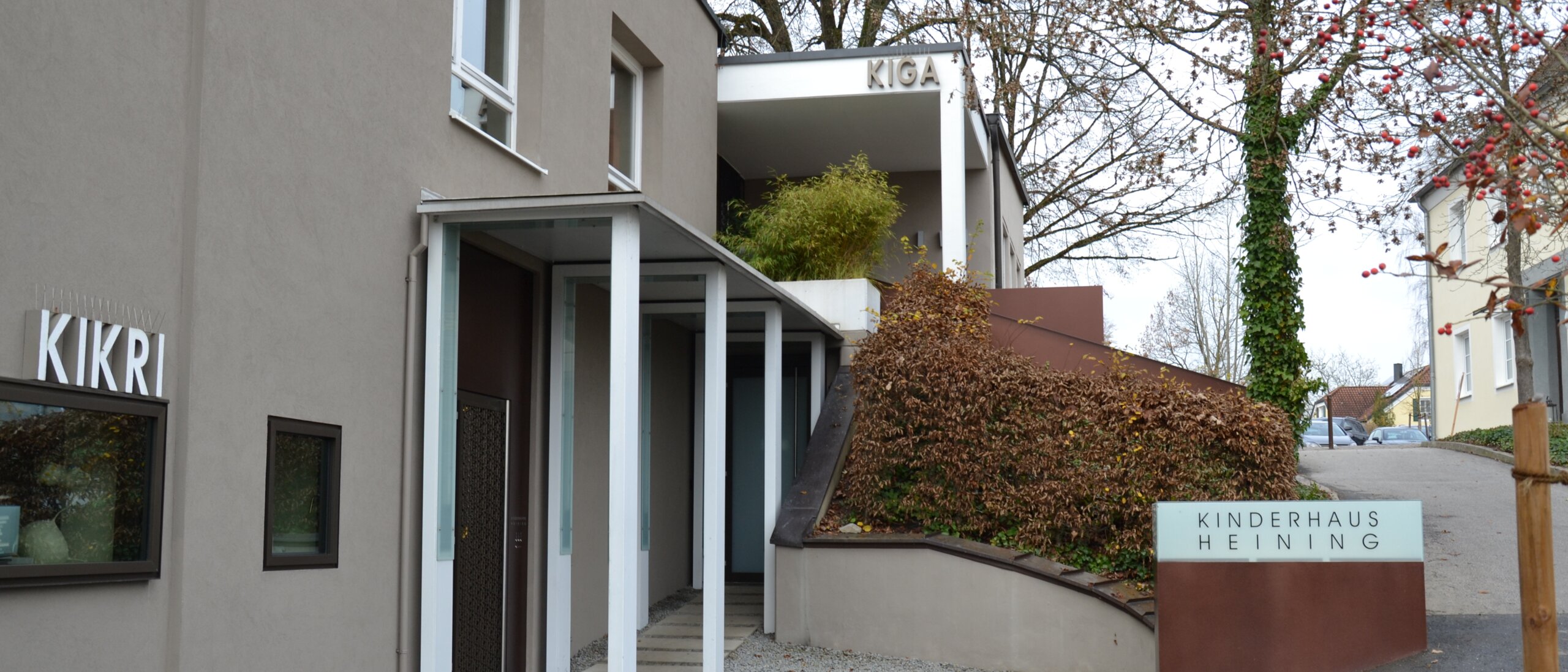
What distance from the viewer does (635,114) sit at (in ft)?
36.6

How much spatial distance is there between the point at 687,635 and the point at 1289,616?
468 cm

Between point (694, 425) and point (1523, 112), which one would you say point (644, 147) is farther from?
point (1523, 112)

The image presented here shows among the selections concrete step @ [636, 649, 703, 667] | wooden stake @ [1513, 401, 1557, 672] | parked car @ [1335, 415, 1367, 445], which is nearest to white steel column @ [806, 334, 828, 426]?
concrete step @ [636, 649, 703, 667]

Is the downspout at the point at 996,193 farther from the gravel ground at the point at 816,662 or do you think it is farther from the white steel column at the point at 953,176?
the gravel ground at the point at 816,662

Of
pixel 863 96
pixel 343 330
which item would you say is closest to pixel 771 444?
pixel 863 96

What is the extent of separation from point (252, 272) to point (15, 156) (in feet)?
4.14

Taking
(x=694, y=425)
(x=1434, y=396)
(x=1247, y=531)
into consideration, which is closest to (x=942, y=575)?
(x=1247, y=531)

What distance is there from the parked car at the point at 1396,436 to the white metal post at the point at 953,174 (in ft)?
84.8

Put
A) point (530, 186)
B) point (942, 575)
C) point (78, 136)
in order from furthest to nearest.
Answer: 1. point (942, 575)
2. point (530, 186)
3. point (78, 136)

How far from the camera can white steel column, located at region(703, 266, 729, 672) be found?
8008mm

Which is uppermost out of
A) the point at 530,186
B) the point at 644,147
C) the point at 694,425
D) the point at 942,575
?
the point at 644,147

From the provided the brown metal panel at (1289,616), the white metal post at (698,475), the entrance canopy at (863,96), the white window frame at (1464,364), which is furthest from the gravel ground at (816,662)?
the white window frame at (1464,364)

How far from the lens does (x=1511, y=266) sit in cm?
1547

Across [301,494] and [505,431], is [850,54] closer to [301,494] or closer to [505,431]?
[505,431]
